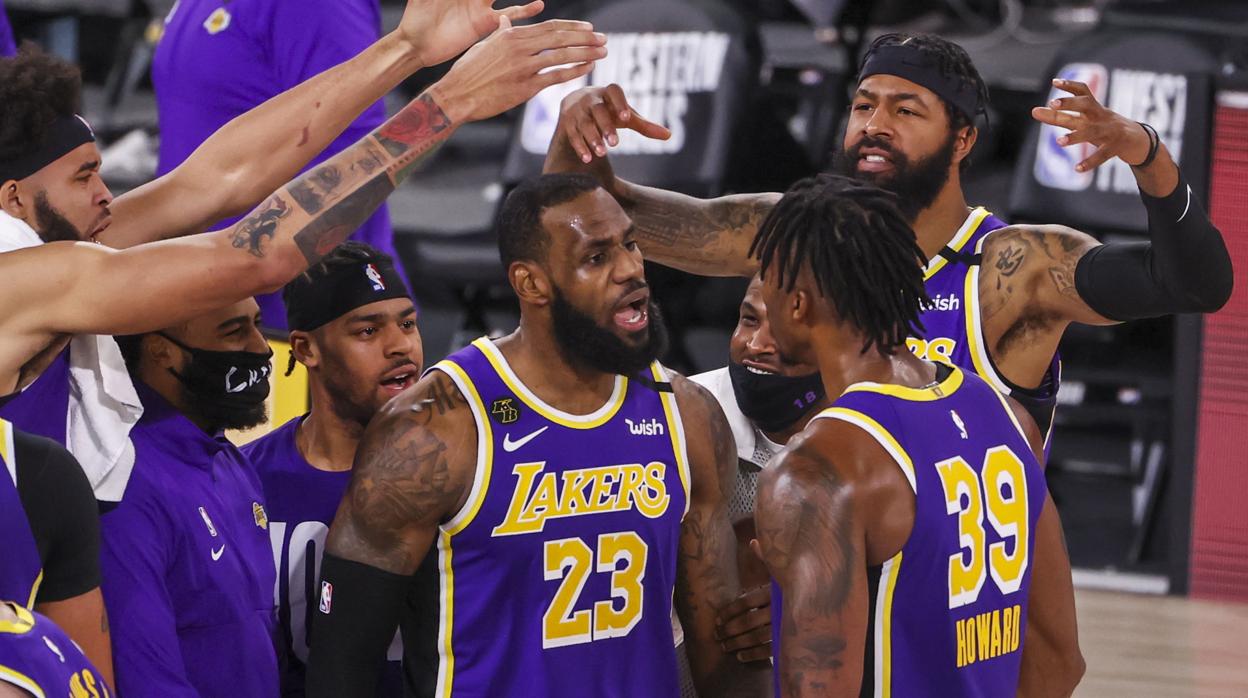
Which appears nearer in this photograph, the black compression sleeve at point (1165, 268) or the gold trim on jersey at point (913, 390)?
the gold trim on jersey at point (913, 390)

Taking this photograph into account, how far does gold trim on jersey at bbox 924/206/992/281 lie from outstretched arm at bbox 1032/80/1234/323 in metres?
0.19

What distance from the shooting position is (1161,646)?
23.0ft

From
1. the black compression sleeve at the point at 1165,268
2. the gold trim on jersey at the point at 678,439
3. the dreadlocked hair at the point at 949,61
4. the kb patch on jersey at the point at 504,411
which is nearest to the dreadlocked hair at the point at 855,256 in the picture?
the gold trim on jersey at the point at 678,439

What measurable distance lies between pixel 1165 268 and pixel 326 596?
1.97m

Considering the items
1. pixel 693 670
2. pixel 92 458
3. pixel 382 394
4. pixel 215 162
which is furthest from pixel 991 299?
pixel 92 458

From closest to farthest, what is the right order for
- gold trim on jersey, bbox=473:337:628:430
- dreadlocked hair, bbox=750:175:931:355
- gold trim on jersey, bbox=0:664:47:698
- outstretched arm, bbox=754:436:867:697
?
1. gold trim on jersey, bbox=0:664:47:698
2. outstretched arm, bbox=754:436:867:697
3. dreadlocked hair, bbox=750:175:931:355
4. gold trim on jersey, bbox=473:337:628:430

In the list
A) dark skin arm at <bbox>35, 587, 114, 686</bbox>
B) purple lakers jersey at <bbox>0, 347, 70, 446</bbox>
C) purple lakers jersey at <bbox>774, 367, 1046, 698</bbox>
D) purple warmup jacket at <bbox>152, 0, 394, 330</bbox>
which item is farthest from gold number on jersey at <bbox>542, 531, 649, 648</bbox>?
purple warmup jacket at <bbox>152, 0, 394, 330</bbox>

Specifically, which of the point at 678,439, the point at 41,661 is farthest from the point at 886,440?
the point at 41,661

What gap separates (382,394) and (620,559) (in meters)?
0.83

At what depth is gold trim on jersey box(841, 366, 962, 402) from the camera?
3.04 m

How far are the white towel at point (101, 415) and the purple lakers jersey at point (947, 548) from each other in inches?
53.8

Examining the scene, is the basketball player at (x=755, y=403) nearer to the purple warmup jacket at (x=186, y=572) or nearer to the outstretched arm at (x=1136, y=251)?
the outstretched arm at (x=1136, y=251)

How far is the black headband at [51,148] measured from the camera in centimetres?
333

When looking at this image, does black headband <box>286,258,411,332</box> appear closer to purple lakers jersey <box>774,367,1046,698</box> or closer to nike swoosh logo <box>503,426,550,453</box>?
nike swoosh logo <box>503,426,550,453</box>
